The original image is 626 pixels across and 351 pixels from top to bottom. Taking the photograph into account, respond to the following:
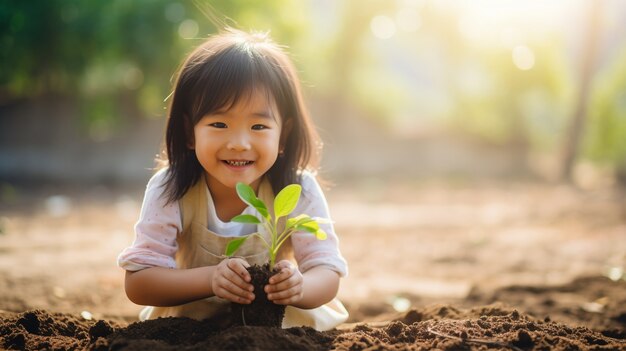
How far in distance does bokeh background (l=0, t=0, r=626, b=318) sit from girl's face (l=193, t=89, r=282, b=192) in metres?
0.95

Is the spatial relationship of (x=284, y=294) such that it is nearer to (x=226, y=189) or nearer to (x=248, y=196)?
(x=248, y=196)

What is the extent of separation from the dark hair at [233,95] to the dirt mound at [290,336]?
569 mm

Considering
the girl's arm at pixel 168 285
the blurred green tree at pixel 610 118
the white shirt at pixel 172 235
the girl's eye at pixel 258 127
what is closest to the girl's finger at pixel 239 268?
the girl's arm at pixel 168 285

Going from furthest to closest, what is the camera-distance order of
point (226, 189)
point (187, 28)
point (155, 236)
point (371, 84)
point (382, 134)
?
point (371, 84) → point (382, 134) → point (187, 28) → point (226, 189) → point (155, 236)

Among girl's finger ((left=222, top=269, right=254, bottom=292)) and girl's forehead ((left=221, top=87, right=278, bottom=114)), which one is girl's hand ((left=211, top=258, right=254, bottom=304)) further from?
girl's forehead ((left=221, top=87, right=278, bottom=114))

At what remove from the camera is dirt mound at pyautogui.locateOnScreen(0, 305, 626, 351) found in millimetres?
1969

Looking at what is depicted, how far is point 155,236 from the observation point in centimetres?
252

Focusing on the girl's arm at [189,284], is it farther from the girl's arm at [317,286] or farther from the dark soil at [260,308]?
the girl's arm at [317,286]

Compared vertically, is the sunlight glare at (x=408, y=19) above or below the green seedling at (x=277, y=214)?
above

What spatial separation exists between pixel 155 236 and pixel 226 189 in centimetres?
35

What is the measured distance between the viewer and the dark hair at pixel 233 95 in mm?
2354

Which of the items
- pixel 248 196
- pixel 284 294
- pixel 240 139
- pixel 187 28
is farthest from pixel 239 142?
pixel 187 28

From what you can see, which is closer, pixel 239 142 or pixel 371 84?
pixel 239 142

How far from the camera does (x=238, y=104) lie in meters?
2.34
